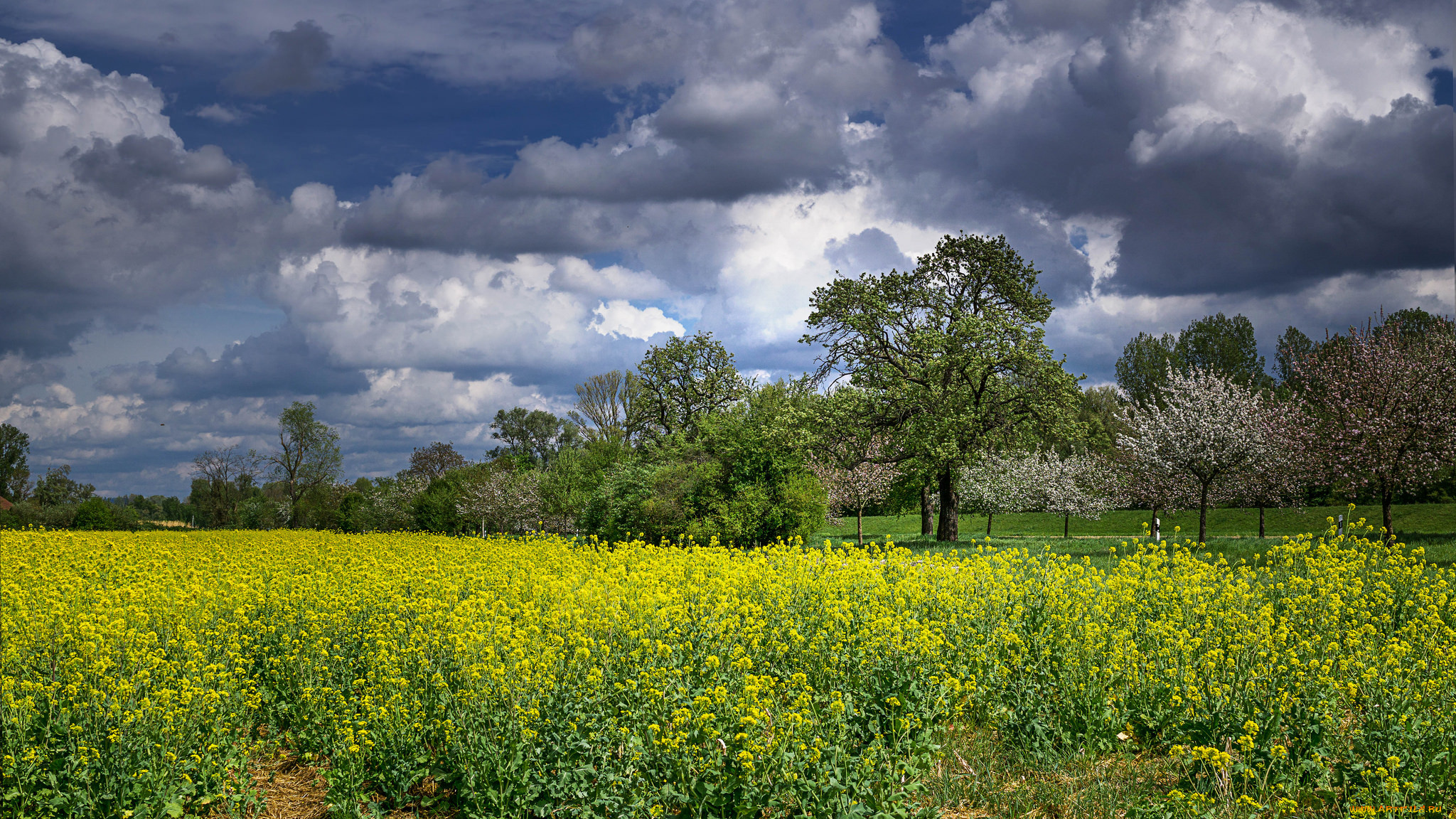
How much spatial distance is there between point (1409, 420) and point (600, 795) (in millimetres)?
23198

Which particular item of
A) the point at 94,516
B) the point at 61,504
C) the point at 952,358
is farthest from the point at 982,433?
the point at 61,504

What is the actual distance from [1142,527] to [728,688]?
1397 inches

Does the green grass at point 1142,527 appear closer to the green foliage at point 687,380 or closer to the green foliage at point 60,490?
the green foliage at point 687,380

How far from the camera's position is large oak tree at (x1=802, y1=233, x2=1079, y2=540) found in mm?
23172

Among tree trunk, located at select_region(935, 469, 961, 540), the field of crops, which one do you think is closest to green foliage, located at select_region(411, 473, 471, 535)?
tree trunk, located at select_region(935, 469, 961, 540)

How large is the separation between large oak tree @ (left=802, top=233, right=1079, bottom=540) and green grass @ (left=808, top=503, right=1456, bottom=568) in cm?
299

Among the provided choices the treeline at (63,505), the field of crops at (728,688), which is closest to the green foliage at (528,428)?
the treeline at (63,505)

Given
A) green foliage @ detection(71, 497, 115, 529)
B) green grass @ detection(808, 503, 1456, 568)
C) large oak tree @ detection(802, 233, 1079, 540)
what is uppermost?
large oak tree @ detection(802, 233, 1079, 540)

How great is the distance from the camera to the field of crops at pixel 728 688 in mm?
4977

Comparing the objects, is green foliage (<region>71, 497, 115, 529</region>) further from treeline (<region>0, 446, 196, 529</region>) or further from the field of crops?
the field of crops

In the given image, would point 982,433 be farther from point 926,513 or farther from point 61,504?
point 61,504

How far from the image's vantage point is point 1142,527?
36156 millimetres

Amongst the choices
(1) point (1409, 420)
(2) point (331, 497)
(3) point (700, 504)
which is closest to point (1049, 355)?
(1) point (1409, 420)

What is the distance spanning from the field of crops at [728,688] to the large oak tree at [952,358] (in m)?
14.1
